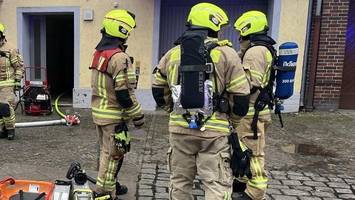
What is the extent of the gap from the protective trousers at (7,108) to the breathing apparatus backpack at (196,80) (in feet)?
13.0

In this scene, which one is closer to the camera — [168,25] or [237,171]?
[237,171]

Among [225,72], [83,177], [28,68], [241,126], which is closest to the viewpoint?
[225,72]

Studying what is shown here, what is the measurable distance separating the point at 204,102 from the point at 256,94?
39.5 inches

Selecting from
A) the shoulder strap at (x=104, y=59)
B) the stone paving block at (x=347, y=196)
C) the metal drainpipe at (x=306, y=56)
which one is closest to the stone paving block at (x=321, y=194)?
the stone paving block at (x=347, y=196)

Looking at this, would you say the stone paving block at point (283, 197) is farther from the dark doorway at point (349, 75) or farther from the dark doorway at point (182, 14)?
the dark doorway at point (349, 75)

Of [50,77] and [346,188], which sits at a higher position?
[50,77]

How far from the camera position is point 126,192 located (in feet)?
15.0

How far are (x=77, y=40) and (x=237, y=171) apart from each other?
22.9ft

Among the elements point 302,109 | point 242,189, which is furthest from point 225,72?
point 302,109

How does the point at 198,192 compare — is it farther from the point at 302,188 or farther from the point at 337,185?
the point at 337,185

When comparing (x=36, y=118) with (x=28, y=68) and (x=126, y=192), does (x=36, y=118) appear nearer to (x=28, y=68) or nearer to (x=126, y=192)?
(x=28, y=68)

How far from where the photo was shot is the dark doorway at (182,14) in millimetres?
9523

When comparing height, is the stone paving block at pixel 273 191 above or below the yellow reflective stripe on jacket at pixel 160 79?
below

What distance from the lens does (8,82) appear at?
6445mm
